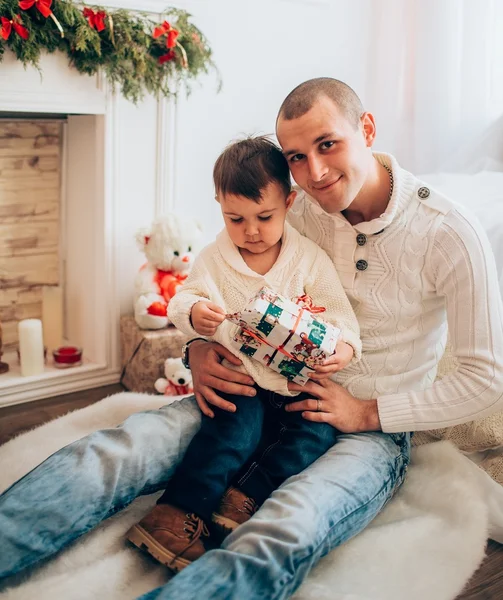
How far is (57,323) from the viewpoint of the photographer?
2535mm

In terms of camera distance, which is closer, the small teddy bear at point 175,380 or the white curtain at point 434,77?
the small teddy bear at point 175,380

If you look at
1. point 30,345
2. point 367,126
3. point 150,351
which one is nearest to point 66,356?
point 30,345

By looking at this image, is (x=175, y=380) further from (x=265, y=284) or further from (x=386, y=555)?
(x=386, y=555)

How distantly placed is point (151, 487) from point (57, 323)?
3.85 ft

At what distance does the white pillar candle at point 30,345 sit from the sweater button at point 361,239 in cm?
118

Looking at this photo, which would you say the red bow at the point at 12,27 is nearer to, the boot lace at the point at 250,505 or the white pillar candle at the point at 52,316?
the white pillar candle at the point at 52,316

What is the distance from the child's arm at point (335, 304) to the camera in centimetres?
151

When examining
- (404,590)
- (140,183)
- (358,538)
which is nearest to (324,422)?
(358,538)

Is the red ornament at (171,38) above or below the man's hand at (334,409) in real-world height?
above

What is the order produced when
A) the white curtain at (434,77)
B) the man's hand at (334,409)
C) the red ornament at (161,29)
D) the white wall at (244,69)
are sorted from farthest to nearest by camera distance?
the white curtain at (434,77) → the white wall at (244,69) → the red ornament at (161,29) → the man's hand at (334,409)

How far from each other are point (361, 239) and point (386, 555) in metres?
0.65

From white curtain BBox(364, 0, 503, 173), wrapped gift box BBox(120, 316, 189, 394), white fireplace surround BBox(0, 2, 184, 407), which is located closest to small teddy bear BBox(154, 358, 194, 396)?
wrapped gift box BBox(120, 316, 189, 394)

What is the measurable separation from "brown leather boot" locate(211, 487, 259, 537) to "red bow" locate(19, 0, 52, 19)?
1314mm

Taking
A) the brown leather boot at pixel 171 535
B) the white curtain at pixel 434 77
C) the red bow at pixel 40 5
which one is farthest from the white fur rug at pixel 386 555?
the white curtain at pixel 434 77
